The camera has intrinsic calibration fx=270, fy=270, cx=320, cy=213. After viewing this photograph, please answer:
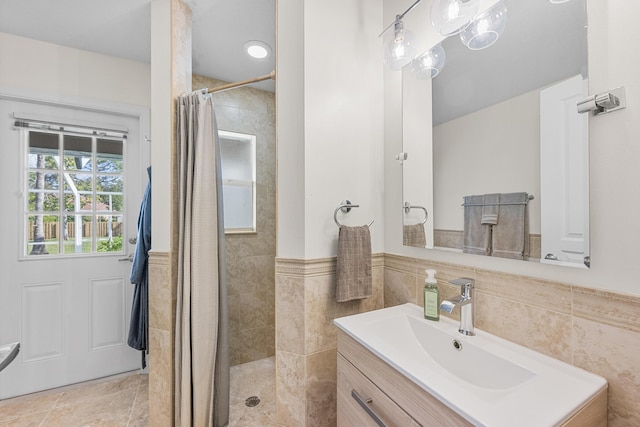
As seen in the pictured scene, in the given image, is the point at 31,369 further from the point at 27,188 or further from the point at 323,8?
the point at 323,8

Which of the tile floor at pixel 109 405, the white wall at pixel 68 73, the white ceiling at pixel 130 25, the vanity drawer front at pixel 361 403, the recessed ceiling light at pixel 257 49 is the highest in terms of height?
the white ceiling at pixel 130 25

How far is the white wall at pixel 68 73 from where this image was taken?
6.11ft

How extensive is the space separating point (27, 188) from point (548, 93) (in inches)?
118

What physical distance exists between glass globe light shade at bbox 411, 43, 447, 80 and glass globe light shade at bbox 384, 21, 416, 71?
5 centimetres

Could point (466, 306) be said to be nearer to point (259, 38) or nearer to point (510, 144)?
point (510, 144)

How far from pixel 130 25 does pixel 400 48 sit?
181cm

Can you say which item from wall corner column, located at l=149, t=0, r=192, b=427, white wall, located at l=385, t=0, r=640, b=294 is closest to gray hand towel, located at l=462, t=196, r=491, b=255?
white wall, located at l=385, t=0, r=640, b=294

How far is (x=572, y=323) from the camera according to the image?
2.46 feet

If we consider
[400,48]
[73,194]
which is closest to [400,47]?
[400,48]

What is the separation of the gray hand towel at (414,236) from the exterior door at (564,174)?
448mm

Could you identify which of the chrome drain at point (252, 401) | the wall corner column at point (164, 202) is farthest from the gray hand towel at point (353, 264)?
the chrome drain at point (252, 401)

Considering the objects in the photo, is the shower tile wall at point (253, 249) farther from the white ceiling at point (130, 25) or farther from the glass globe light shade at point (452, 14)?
the glass globe light shade at point (452, 14)

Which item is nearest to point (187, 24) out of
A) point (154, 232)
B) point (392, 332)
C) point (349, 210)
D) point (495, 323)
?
point (154, 232)

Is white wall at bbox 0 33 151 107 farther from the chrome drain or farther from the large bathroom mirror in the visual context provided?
the chrome drain
